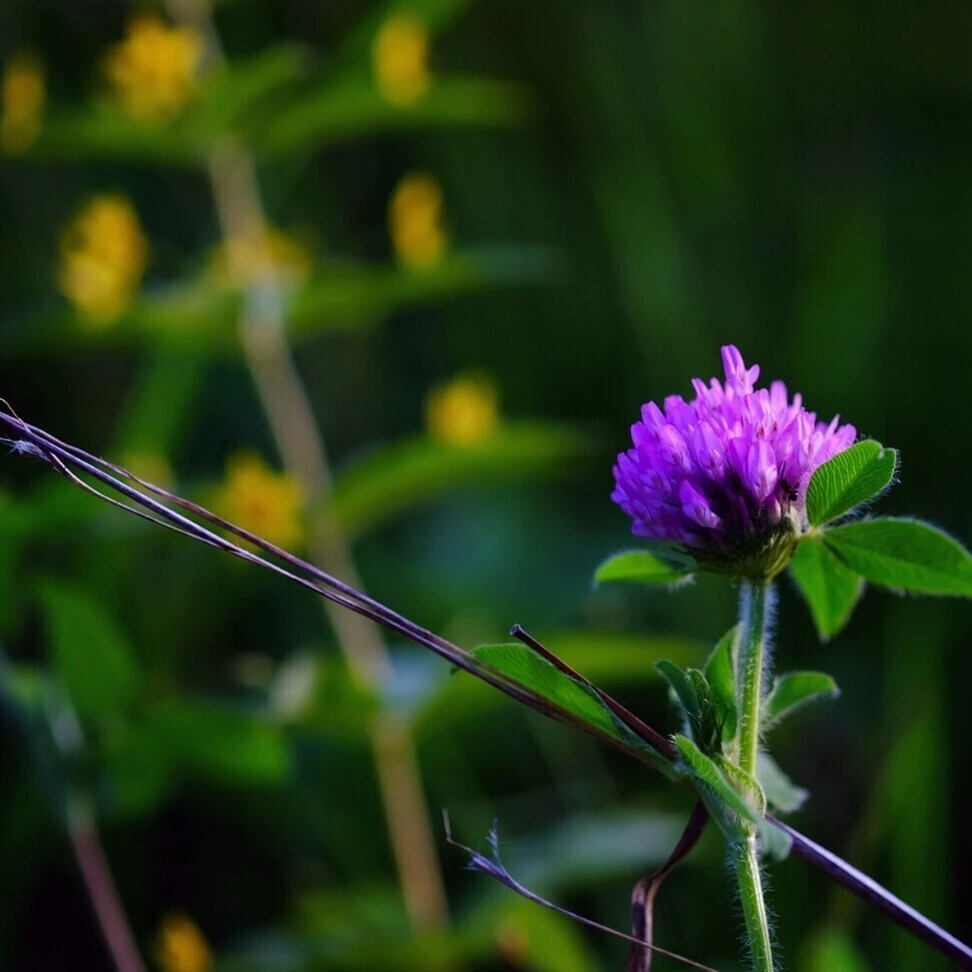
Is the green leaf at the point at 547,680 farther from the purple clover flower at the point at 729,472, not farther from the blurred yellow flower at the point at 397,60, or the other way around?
the blurred yellow flower at the point at 397,60

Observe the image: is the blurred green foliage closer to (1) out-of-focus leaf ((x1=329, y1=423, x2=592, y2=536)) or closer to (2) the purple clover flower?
(1) out-of-focus leaf ((x1=329, y1=423, x2=592, y2=536))

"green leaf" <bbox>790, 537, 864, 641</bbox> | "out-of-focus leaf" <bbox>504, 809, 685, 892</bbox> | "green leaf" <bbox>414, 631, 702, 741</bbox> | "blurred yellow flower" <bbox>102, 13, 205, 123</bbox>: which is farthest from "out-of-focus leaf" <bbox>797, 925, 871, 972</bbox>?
"blurred yellow flower" <bbox>102, 13, 205, 123</bbox>

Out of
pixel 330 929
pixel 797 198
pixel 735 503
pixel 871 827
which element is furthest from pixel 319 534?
pixel 797 198

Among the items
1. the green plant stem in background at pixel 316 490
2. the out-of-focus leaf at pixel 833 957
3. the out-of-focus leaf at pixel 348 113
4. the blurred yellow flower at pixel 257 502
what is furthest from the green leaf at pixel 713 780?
the out-of-focus leaf at pixel 348 113

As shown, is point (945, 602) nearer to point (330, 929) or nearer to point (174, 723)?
point (330, 929)

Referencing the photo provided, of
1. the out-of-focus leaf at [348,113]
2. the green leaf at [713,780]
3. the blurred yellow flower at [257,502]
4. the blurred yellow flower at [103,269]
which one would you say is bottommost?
the green leaf at [713,780]

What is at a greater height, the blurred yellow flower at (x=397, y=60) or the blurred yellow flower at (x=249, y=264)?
the blurred yellow flower at (x=397, y=60)
